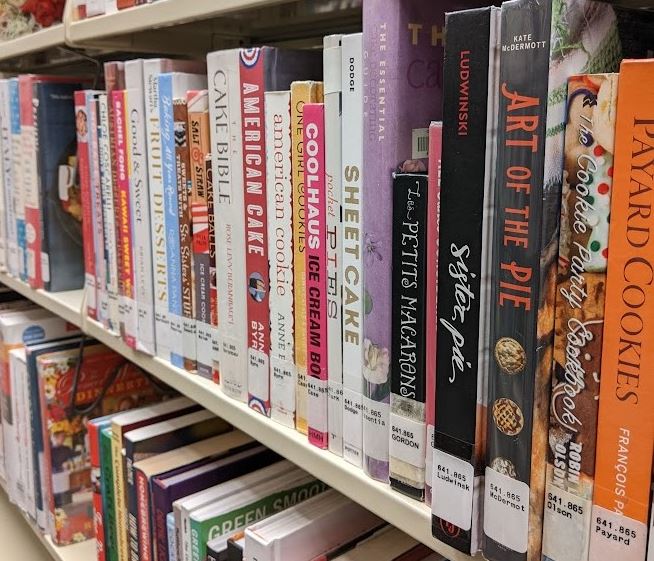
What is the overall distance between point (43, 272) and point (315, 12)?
63 cm

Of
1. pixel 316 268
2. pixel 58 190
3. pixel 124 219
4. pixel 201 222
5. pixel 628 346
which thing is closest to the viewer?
pixel 628 346

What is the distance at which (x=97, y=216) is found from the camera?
97 centimetres

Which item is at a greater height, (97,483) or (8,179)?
(8,179)

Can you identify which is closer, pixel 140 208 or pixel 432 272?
pixel 432 272

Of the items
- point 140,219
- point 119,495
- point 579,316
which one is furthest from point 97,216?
point 579,316

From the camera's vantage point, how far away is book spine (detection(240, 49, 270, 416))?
647 millimetres

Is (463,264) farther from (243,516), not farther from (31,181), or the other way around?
(31,181)

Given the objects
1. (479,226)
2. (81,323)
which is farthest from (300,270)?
(81,323)

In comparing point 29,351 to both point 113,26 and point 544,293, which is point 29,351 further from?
point 544,293

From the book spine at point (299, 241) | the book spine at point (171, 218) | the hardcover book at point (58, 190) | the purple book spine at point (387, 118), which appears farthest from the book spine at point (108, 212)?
the purple book spine at point (387, 118)

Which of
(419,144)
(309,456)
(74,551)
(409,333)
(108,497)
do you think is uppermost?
(419,144)

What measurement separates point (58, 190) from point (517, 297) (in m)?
0.92

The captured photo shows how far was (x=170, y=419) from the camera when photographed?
976 millimetres

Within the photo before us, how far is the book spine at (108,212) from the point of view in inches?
35.8
